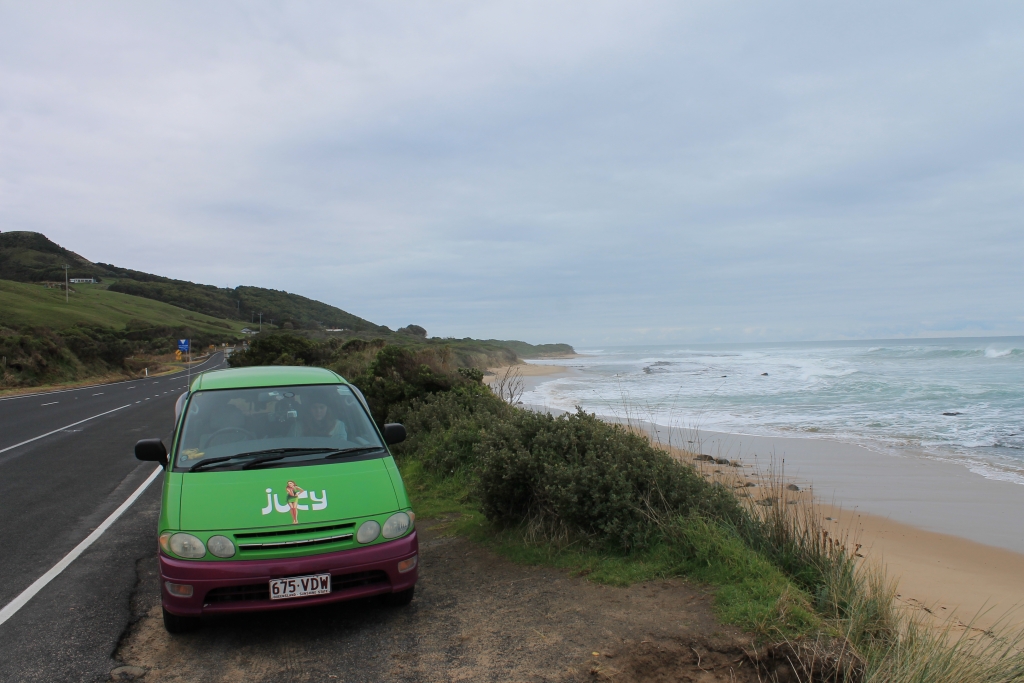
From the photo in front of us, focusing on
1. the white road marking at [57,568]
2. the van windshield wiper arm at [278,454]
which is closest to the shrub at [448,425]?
the van windshield wiper arm at [278,454]

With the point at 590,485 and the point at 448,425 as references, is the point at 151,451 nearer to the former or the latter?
the point at 590,485

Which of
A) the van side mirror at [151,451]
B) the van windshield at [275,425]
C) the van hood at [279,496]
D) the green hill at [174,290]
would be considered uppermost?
the green hill at [174,290]

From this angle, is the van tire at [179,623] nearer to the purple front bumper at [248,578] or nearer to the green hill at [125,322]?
the purple front bumper at [248,578]

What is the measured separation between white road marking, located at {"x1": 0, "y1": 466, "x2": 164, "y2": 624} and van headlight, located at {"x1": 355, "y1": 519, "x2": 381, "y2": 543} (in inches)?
102

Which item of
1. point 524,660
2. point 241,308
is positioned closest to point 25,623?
point 524,660

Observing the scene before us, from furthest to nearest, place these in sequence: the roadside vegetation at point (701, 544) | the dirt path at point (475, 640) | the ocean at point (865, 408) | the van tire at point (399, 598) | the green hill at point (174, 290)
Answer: the green hill at point (174, 290) → the ocean at point (865, 408) → the van tire at point (399, 598) → the dirt path at point (475, 640) → the roadside vegetation at point (701, 544)

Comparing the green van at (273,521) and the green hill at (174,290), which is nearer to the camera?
the green van at (273,521)

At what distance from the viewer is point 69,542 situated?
20.9 feet

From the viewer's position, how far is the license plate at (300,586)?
12.9 ft

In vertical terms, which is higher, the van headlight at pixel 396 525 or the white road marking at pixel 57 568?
the van headlight at pixel 396 525

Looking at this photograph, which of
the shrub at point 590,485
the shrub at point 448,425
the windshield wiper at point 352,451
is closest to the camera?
the windshield wiper at point 352,451

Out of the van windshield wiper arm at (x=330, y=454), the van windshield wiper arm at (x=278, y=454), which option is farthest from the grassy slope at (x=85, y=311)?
the van windshield wiper arm at (x=330, y=454)

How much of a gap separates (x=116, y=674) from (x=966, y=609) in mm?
6513

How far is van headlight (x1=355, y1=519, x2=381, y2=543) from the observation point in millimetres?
4152
